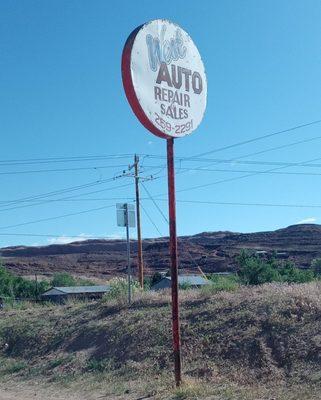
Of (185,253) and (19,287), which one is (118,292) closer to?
(19,287)

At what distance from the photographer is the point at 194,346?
557 inches

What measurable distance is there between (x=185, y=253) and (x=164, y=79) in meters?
77.5

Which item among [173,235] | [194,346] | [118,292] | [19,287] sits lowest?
[194,346]

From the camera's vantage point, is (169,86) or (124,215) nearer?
(169,86)

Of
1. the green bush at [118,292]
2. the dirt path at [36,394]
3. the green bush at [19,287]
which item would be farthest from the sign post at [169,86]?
the green bush at [19,287]

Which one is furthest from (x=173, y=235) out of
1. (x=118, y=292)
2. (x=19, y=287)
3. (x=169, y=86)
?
(x=19, y=287)

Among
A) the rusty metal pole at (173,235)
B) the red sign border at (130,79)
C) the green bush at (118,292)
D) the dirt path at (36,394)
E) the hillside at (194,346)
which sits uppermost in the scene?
the red sign border at (130,79)

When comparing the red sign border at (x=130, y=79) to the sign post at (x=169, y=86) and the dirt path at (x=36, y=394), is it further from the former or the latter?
the dirt path at (x=36, y=394)

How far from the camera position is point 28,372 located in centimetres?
1666

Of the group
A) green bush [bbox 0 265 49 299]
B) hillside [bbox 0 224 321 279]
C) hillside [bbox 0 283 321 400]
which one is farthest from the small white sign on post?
hillside [bbox 0 224 321 279]

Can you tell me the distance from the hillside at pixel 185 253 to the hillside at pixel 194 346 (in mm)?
51882

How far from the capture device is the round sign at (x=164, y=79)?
11.4m

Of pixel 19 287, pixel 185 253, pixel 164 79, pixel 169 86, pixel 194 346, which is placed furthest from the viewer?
pixel 185 253

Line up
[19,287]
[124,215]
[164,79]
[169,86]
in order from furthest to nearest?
[19,287] → [124,215] → [169,86] → [164,79]
